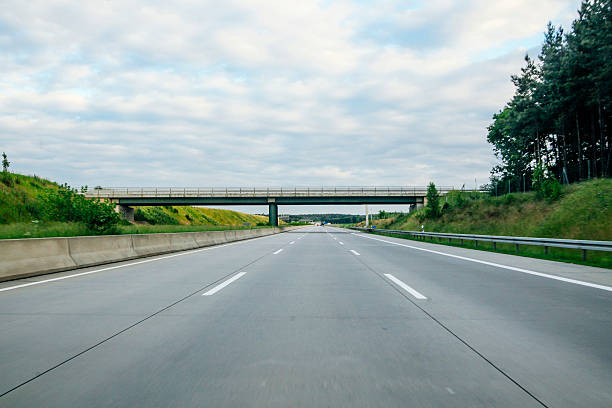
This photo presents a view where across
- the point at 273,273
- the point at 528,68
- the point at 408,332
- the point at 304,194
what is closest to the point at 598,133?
the point at 528,68

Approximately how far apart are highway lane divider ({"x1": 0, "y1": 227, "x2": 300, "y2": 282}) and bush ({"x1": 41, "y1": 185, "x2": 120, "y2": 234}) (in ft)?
6.66

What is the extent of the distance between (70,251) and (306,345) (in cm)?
880

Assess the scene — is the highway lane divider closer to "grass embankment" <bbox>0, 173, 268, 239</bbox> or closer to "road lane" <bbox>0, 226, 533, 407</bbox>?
"grass embankment" <bbox>0, 173, 268, 239</bbox>

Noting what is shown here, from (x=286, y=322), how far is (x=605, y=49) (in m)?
31.3

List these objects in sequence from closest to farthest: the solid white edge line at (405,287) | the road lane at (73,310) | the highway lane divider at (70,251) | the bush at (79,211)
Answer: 1. the road lane at (73,310)
2. the solid white edge line at (405,287)
3. the highway lane divider at (70,251)
4. the bush at (79,211)

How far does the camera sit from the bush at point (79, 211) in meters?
15.4

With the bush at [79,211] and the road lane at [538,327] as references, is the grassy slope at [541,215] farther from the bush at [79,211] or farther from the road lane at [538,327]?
the bush at [79,211]

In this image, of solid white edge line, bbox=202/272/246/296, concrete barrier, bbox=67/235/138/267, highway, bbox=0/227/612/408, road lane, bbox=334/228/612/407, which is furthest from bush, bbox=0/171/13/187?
road lane, bbox=334/228/612/407

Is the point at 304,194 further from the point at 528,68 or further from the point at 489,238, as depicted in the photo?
the point at 489,238

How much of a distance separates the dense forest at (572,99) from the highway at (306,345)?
1136 inches

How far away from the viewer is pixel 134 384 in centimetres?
304

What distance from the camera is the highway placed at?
9.42 ft

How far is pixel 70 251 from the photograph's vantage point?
10.3 m

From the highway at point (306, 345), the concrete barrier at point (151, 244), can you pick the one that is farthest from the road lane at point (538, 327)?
the concrete barrier at point (151, 244)
